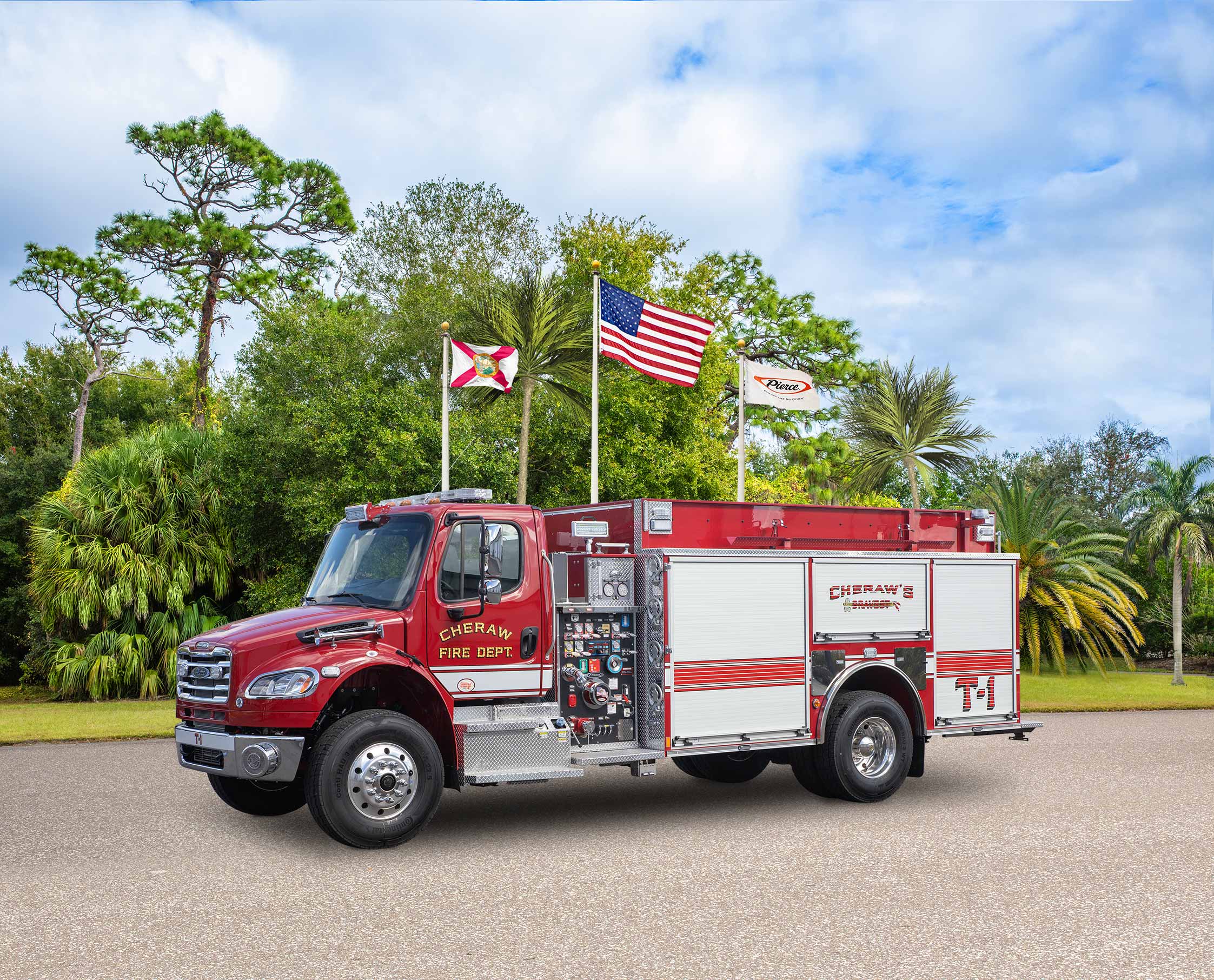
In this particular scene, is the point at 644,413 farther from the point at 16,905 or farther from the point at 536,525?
the point at 16,905

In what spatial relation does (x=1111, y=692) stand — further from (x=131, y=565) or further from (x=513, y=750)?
(x=131, y=565)

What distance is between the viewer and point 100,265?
4028 cm

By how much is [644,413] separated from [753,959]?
1944 cm

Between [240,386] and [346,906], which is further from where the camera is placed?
[240,386]

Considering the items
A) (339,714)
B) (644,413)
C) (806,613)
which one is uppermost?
(644,413)

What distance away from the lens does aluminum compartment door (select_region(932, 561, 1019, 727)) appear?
37.0 ft

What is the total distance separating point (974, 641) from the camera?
11539mm

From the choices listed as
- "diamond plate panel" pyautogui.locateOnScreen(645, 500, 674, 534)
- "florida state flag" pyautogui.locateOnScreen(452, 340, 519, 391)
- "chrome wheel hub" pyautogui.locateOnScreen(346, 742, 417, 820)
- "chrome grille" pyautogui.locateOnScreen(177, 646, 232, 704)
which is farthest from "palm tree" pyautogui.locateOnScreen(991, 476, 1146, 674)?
"chrome grille" pyautogui.locateOnScreen(177, 646, 232, 704)

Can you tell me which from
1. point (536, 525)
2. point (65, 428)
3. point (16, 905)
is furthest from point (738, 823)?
point (65, 428)

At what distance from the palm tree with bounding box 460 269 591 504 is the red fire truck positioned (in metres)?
9.47

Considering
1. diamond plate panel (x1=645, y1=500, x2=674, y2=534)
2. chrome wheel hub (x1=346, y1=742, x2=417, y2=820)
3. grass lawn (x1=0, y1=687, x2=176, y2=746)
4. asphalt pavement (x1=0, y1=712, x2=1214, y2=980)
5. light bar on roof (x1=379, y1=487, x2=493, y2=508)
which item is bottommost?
grass lawn (x1=0, y1=687, x2=176, y2=746)

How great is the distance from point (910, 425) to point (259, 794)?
17.4m

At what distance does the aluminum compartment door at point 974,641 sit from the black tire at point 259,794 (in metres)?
6.14

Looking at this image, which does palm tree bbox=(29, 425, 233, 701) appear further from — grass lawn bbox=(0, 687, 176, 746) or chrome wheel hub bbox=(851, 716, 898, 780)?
chrome wheel hub bbox=(851, 716, 898, 780)
